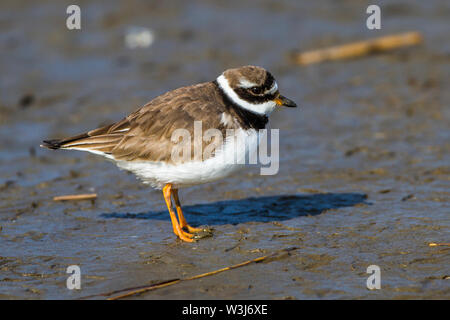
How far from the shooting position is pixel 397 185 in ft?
27.0

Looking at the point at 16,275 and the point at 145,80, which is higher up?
the point at 145,80

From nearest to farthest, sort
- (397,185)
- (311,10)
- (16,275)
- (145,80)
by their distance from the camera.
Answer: (16,275) < (397,185) < (145,80) < (311,10)

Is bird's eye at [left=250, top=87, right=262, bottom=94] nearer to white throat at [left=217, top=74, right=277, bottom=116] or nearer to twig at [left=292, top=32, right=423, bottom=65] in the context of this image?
white throat at [left=217, top=74, right=277, bottom=116]

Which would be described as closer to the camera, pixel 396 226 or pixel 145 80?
pixel 396 226

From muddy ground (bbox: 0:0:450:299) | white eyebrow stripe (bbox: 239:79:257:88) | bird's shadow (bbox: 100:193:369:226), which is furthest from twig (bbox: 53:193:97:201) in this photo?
white eyebrow stripe (bbox: 239:79:257:88)

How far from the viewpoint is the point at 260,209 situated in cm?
793

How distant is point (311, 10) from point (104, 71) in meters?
5.02

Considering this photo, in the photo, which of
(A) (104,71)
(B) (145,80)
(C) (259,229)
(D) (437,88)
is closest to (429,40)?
(D) (437,88)

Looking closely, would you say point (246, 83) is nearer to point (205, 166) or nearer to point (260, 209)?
point (205, 166)

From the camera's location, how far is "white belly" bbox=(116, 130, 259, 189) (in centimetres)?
684

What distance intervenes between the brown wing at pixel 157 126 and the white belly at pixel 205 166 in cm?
11

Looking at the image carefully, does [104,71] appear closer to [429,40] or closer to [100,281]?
[429,40]

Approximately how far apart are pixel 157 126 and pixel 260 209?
1.72 metres

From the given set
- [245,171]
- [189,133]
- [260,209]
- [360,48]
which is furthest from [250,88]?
[360,48]
